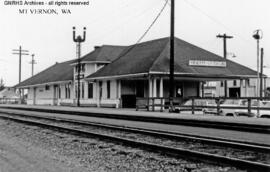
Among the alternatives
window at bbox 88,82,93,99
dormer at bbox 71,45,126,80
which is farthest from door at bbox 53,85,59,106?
window at bbox 88,82,93,99

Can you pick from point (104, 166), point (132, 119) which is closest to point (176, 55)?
point (132, 119)

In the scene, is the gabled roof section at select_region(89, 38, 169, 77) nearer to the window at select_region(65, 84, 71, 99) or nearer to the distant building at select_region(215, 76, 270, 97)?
the distant building at select_region(215, 76, 270, 97)

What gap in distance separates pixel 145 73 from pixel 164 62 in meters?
3.09

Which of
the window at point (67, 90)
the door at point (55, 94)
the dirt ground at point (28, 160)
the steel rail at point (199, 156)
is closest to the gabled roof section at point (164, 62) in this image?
the window at point (67, 90)

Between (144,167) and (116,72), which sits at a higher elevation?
(116,72)

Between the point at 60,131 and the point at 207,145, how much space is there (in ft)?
21.8

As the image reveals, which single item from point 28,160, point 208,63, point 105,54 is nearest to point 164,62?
point 208,63

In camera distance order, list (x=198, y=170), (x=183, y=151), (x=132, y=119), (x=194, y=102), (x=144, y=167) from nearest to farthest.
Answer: (x=198, y=170)
(x=144, y=167)
(x=183, y=151)
(x=132, y=119)
(x=194, y=102)

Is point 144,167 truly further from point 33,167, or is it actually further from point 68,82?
point 68,82

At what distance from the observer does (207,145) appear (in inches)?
437

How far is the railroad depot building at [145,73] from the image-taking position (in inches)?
1387

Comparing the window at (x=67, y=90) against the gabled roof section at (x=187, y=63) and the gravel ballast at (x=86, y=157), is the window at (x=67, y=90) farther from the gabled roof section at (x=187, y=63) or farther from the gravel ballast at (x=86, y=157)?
the gravel ballast at (x=86, y=157)

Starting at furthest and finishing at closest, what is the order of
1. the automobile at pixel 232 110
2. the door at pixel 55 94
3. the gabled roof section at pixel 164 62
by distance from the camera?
1. the door at pixel 55 94
2. the gabled roof section at pixel 164 62
3. the automobile at pixel 232 110

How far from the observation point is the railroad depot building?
1387 inches
